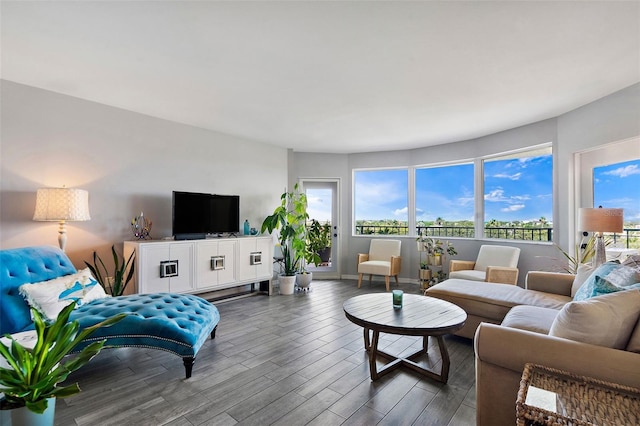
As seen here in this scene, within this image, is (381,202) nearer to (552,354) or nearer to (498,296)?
(498,296)

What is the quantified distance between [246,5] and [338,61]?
2.94 feet

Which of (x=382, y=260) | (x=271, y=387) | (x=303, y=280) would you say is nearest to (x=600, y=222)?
(x=382, y=260)

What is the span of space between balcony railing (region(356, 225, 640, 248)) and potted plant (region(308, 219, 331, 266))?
66 cm

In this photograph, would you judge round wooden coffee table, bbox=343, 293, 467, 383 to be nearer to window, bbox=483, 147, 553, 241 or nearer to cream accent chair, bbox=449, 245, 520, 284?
cream accent chair, bbox=449, 245, 520, 284

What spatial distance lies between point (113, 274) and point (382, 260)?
4152mm

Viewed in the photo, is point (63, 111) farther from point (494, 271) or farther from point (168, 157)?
point (494, 271)

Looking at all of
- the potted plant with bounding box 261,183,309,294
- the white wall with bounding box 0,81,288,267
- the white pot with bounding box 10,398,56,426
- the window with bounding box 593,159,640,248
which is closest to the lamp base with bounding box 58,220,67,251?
the white wall with bounding box 0,81,288,267

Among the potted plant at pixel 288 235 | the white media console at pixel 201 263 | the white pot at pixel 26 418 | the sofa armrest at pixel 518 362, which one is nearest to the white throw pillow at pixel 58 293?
the white media console at pixel 201 263

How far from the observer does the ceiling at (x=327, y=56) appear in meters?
1.94

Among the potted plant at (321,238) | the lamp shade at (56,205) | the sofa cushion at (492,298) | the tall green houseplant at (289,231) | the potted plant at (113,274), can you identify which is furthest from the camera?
the potted plant at (321,238)

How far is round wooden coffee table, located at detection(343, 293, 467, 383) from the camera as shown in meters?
2.10

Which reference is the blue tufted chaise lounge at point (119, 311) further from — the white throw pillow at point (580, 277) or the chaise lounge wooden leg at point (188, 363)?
the white throw pillow at point (580, 277)

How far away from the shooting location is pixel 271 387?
214 cm

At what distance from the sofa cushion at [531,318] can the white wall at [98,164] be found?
13.2ft
